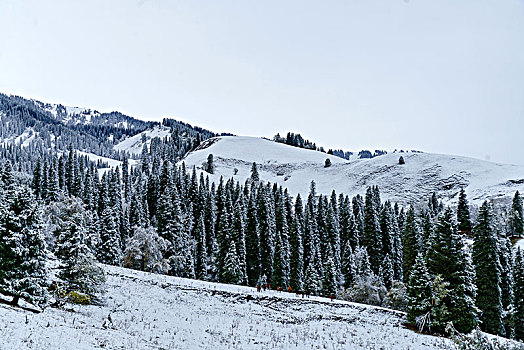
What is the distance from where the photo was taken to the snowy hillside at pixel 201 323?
1577cm

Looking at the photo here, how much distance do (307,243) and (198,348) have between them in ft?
205

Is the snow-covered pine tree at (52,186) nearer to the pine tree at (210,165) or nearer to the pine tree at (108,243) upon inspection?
the pine tree at (108,243)

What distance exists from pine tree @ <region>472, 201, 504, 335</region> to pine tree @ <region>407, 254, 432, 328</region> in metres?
17.2

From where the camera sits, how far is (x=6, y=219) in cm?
1823

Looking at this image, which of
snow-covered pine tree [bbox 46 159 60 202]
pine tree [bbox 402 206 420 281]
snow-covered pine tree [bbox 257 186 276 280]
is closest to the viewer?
pine tree [bbox 402 206 420 281]

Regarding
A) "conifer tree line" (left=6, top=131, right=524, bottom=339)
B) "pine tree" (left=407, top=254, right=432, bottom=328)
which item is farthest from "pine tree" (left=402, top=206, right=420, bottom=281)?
"pine tree" (left=407, top=254, right=432, bottom=328)

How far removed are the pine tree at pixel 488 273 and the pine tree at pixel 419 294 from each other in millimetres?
17213

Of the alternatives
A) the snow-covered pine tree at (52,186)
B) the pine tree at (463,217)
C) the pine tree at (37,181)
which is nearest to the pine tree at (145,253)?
the snow-covered pine tree at (52,186)

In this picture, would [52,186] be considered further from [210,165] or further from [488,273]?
[210,165]

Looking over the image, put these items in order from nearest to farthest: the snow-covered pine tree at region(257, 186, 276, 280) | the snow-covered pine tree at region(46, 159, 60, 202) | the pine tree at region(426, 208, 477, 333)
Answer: the pine tree at region(426, 208, 477, 333)
the snow-covered pine tree at region(257, 186, 276, 280)
the snow-covered pine tree at region(46, 159, 60, 202)

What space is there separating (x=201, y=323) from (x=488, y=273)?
113ft

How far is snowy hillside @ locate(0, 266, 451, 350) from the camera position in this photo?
621 inches

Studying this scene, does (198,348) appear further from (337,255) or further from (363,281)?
(337,255)

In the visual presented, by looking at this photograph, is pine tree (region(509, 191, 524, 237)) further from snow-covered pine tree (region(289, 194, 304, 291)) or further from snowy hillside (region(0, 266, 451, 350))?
snowy hillside (region(0, 266, 451, 350))
